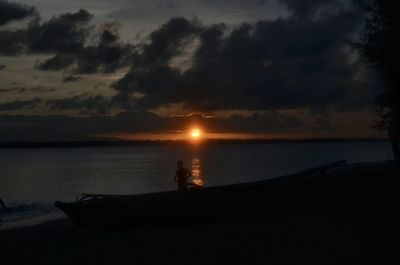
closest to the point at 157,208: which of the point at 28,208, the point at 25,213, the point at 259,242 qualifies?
the point at 259,242

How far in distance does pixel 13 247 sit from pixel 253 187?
393 inches

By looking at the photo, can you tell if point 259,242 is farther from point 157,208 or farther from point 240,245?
point 157,208

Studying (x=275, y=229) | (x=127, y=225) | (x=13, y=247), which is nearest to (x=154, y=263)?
(x=275, y=229)

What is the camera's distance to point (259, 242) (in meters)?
15.5

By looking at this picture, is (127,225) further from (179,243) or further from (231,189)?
(179,243)

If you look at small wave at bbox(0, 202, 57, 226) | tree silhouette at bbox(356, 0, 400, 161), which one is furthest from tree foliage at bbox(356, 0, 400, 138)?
small wave at bbox(0, 202, 57, 226)

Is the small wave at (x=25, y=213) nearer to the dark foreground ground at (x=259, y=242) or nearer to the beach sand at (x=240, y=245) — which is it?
the dark foreground ground at (x=259, y=242)

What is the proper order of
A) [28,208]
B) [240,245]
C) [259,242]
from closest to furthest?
[240,245] < [259,242] < [28,208]

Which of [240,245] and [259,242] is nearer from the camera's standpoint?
[240,245]

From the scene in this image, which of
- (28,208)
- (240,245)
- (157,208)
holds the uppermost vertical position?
(28,208)

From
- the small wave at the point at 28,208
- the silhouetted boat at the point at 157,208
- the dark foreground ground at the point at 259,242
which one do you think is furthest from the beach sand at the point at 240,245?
the small wave at the point at 28,208

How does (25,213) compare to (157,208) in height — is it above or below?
above

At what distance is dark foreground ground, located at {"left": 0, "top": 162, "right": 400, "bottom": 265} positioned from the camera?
44.7 feet

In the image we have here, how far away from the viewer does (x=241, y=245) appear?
15219mm
